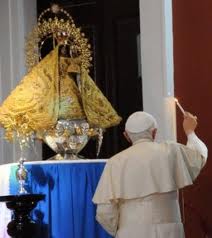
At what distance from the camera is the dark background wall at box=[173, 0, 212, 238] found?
4.57 meters

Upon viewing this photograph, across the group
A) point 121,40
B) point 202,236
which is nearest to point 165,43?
point 121,40

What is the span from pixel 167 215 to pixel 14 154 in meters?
2.21

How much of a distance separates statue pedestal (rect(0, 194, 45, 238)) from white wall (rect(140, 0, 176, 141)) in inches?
45.4

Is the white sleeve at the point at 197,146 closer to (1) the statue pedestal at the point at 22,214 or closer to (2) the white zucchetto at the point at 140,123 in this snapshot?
(2) the white zucchetto at the point at 140,123

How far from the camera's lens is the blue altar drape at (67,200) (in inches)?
160

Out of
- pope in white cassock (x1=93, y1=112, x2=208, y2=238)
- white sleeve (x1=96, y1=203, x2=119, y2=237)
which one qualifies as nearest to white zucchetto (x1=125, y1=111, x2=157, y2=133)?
pope in white cassock (x1=93, y1=112, x2=208, y2=238)

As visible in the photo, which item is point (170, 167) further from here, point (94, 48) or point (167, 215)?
point (94, 48)

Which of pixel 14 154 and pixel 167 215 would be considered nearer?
pixel 167 215

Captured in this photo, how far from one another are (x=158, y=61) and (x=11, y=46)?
4.69 ft

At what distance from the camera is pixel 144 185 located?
3.49 metres

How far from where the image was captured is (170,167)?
11.5ft

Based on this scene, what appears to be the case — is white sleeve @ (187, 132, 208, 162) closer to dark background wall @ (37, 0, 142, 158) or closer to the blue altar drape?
the blue altar drape

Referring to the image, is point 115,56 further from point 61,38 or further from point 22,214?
point 22,214

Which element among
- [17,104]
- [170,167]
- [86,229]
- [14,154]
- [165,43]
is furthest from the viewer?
[14,154]
